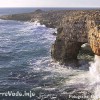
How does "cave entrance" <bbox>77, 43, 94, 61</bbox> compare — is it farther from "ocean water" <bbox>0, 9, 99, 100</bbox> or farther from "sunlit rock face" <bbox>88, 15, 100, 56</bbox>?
"sunlit rock face" <bbox>88, 15, 100, 56</bbox>

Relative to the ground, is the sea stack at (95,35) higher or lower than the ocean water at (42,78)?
higher

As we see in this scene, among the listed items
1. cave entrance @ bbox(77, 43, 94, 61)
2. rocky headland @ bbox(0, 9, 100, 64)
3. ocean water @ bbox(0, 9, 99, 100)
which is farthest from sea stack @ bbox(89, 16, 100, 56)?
cave entrance @ bbox(77, 43, 94, 61)

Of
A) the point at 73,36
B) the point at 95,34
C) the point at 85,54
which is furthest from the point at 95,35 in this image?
the point at 85,54

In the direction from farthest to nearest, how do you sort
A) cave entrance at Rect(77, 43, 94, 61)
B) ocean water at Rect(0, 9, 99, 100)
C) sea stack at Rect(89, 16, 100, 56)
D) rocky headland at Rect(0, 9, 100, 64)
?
1. cave entrance at Rect(77, 43, 94, 61)
2. rocky headland at Rect(0, 9, 100, 64)
3. sea stack at Rect(89, 16, 100, 56)
4. ocean water at Rect(0, 9, 99, 100)

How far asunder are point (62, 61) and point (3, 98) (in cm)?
1405

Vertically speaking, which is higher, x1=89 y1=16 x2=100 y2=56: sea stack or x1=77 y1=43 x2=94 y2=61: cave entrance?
x1=89 y1=16 x2=100 y2=56: sea stack

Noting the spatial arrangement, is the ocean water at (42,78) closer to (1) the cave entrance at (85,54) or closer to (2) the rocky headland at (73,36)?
(2) the rocky headland at (73,36)

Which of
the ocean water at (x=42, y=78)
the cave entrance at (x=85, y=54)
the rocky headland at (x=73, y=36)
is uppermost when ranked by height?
the rocky headland at (x=73, y=36)

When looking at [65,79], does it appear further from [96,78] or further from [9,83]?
[9,83]

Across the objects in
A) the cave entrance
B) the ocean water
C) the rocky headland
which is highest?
the rocky headland

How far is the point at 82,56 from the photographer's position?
41.3 meters

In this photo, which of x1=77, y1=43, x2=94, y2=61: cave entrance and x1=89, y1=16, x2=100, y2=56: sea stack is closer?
x1=89, y1=16, x2=100, y2=56: sea stack

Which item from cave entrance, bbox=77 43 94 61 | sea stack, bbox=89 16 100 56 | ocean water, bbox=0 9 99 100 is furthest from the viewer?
cave entrance, bbox=77 43 94 61

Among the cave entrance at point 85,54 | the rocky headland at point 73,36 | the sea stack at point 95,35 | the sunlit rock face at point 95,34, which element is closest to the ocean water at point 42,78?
the rocky headland at point 73,36
